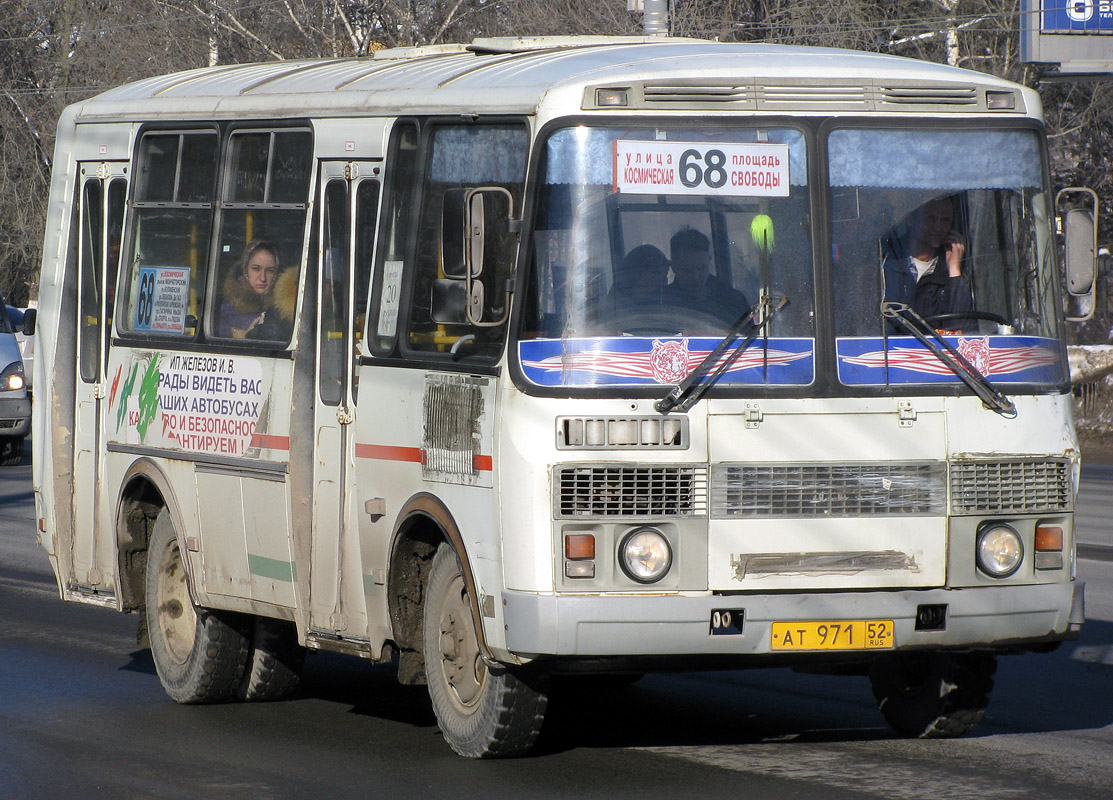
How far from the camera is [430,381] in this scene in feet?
25.6

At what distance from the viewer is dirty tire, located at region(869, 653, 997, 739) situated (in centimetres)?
812

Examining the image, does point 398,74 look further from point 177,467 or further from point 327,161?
point 177,467

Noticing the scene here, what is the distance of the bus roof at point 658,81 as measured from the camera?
7.37 metres

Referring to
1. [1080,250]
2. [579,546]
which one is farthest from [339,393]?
[1080,250]

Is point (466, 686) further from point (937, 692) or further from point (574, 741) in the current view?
point (937, 692)

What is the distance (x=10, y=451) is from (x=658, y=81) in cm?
1900

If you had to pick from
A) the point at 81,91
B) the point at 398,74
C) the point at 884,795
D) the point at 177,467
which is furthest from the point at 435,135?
the point at 81,91

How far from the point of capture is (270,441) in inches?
348

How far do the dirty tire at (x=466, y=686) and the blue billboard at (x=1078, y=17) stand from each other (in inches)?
846

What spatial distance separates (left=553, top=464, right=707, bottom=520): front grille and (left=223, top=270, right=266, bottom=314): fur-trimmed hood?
8.34ft

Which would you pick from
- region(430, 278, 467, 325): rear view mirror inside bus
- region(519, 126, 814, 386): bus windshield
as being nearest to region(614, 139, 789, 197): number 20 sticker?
region(519, 126, 814, 386): bus windshield

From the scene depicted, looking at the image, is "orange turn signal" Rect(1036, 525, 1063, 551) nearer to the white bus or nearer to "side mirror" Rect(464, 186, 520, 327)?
the white bus

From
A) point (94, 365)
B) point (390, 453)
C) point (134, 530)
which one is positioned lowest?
point (134, 530)

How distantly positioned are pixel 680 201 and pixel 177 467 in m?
3.44
